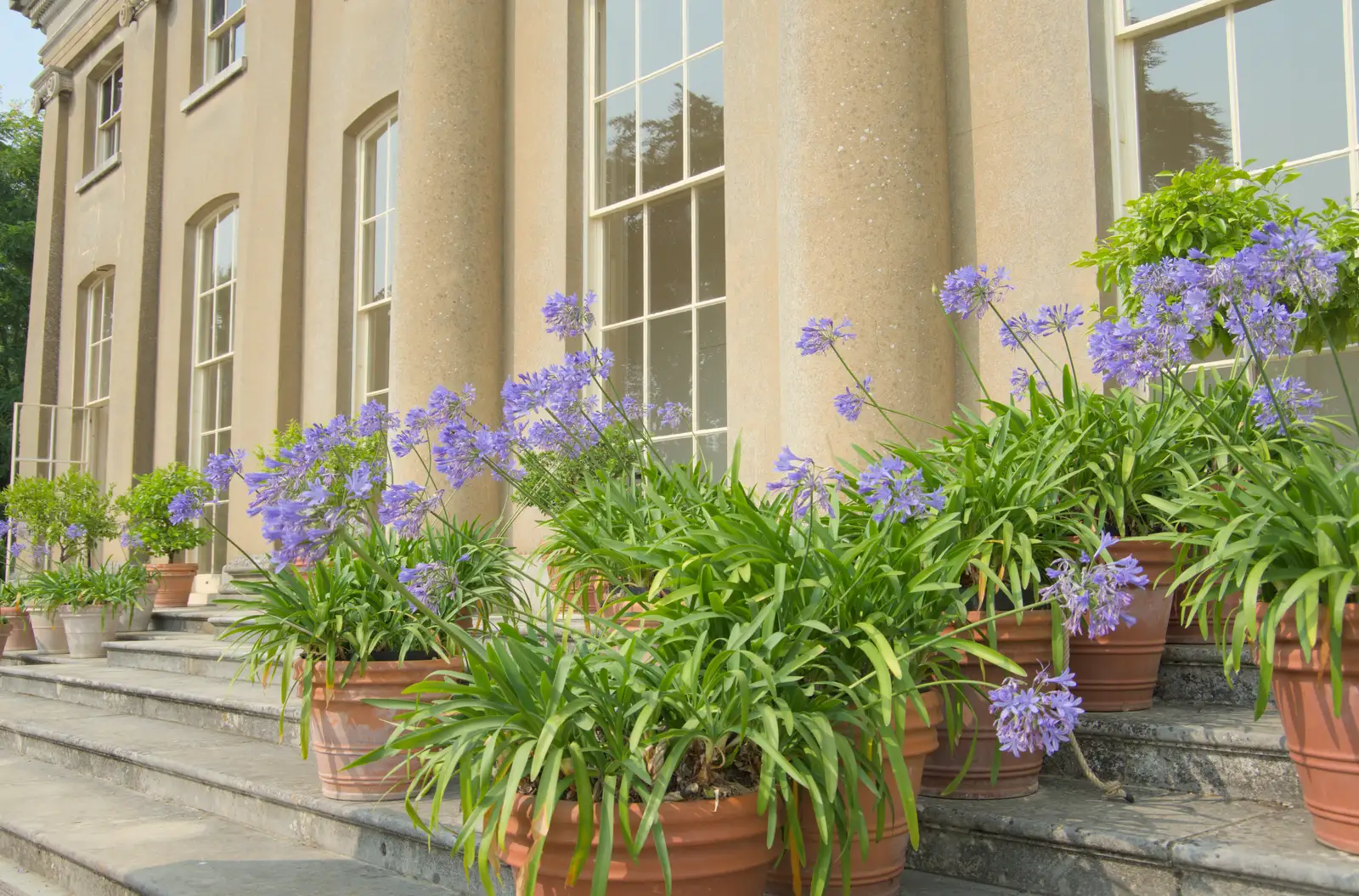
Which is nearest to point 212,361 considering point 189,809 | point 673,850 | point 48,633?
point 48,633

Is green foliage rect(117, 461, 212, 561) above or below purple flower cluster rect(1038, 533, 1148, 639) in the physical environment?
above

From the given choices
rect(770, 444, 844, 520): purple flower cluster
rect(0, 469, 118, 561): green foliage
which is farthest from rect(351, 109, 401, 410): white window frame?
rect(770, 444, 844, 520): purple flower cluster

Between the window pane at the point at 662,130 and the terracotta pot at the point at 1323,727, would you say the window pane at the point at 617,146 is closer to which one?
the window pane at the point at 662,130

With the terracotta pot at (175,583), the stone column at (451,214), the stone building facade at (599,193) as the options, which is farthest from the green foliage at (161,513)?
the stone column at (451,214)

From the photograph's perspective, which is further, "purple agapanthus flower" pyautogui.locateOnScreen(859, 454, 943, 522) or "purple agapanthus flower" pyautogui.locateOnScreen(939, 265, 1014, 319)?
"purple agapanthus flower" pyautogui.locateOnScreen(939, 265, 1014, 319)

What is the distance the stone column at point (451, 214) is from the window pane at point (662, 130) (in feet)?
3.54

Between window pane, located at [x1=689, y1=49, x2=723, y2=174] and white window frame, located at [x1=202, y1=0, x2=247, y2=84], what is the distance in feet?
21.5

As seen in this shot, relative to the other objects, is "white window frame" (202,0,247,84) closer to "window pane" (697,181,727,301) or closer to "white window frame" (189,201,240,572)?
"white window frame" (189,201,240,572)

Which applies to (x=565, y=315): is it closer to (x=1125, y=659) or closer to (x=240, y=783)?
(x=1125, y=659)

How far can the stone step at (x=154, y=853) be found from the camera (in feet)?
10.3

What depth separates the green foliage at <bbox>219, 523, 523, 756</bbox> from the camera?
3488mm

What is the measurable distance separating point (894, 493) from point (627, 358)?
172 inches

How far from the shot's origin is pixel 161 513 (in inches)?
391

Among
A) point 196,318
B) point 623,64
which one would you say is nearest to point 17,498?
point 196,318
